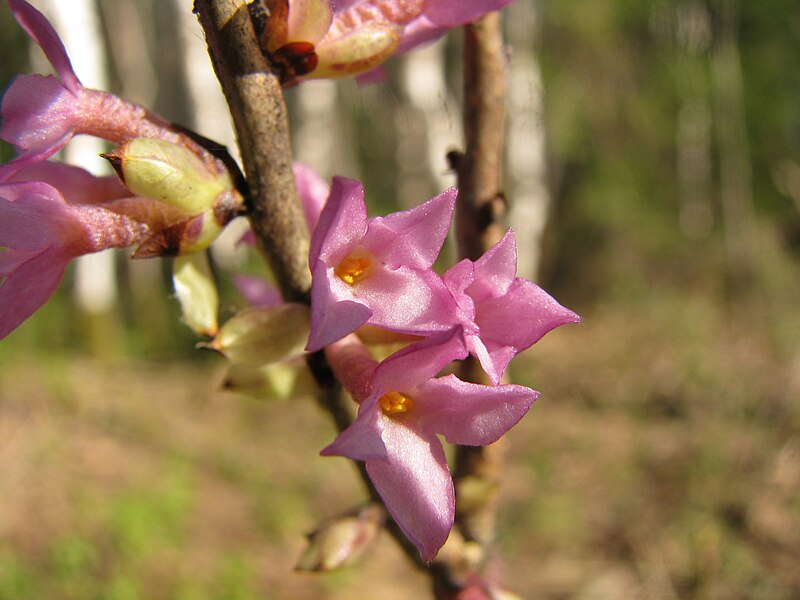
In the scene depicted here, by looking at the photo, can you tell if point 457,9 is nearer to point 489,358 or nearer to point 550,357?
point 489,358

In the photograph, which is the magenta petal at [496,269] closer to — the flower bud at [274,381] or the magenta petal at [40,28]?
the flower bud at [274,381]

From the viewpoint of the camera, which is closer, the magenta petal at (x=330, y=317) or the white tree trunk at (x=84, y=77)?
the magenta petal at (x=330, y=317)

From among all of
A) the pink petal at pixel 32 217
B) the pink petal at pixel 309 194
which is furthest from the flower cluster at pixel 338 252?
the pink petal at pixel 309 194

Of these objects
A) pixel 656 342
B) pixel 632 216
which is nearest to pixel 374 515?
pixel 656 342

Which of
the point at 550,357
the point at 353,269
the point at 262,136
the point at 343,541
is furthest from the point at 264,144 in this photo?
the point at 550,357

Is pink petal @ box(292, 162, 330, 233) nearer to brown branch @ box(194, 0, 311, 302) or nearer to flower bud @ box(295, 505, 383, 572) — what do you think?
brown branch @ box(194, 0, 311, 302)

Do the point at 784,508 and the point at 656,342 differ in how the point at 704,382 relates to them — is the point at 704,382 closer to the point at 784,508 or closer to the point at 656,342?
the point at 656,342

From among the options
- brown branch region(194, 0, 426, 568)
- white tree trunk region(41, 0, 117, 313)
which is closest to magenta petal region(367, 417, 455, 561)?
brown branch region(194, 0, 426, 568)
